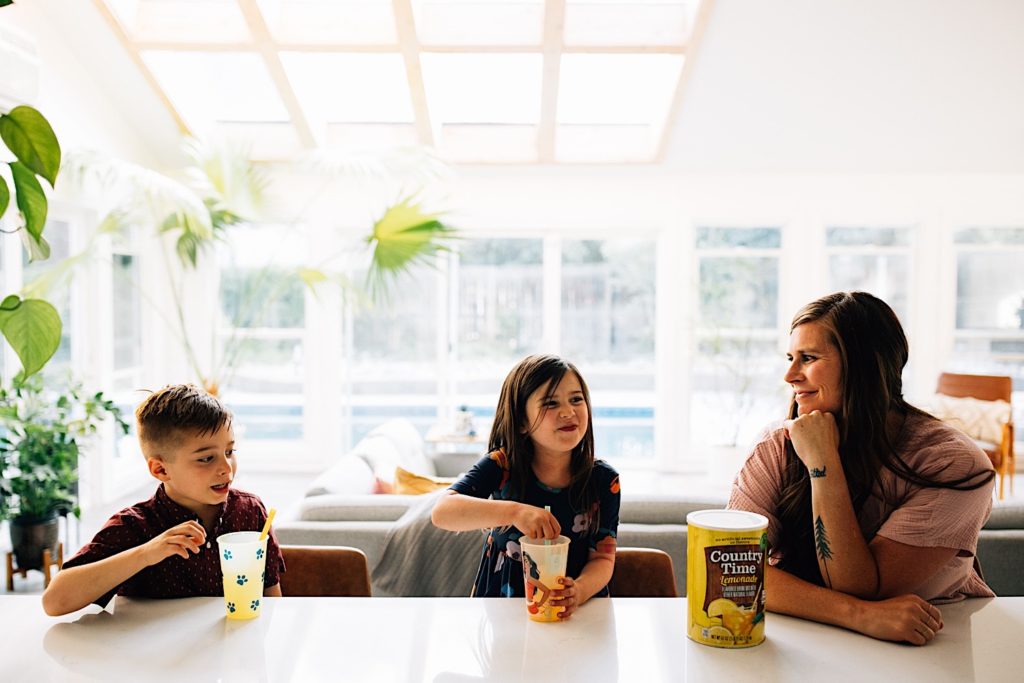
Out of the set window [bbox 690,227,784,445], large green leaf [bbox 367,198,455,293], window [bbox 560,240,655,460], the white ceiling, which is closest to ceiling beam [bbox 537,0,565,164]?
the white ceiling

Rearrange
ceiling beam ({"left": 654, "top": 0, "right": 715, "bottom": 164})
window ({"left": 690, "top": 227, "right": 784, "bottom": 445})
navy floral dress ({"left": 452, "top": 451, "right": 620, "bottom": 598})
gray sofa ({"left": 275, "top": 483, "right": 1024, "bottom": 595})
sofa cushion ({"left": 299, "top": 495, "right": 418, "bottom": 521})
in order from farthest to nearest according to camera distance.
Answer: window ({"left": 690, "top": 227, "right": 784, "bottom": 445})
ceiling beam ({"left": 654, "top": 0, "right": 715, "bottom": 164})
sofa cushion ({"left": 299, "top": 495, "right": 418, "bottom": 521})
gray sofa ({"left": 275, "top": 483, "right": 1024, "bottom": 595})
navy floral dress ({"left": 452, "top": 451, "right": 620, "bottom": 598})

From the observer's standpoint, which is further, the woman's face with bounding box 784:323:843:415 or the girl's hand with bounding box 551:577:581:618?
the woman's face with bounding box 784:323:843:415

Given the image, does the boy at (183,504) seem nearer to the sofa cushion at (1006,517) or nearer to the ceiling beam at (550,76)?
the sofa cushion at (1006,517)

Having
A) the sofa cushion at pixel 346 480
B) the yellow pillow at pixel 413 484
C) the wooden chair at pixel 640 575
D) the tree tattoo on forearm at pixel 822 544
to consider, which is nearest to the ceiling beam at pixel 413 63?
the sofa cushion at pixel 346 480

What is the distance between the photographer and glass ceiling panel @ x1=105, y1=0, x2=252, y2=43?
188 inches

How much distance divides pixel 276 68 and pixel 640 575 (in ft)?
13.7

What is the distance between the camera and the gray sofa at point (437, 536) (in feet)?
8.09

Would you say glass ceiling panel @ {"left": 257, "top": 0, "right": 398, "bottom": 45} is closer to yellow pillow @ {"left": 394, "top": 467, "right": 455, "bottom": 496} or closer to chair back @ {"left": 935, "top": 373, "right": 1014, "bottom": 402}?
yellow pillow @ {"left": 394, "top": 467, "right": 455, "bottom": 496}

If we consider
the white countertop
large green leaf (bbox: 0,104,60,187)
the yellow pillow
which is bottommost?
the yellow pillow

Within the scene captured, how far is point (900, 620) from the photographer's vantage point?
3.88 ft

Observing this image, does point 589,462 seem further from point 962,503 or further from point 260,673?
point 260,673

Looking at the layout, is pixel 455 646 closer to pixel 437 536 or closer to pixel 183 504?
pixel 183 504

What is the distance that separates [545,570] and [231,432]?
621mm

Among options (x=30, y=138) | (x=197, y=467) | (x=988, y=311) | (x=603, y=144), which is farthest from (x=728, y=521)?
(x=988, y=311)
